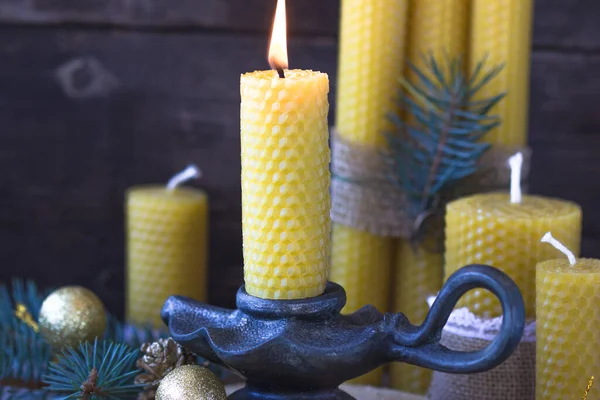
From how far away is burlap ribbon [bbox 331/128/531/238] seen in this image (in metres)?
0.65

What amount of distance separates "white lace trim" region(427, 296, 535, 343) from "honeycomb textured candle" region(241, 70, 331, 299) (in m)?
0.12

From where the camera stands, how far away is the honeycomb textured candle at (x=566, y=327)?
→ 0.48m

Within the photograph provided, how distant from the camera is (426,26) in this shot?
0.66 m

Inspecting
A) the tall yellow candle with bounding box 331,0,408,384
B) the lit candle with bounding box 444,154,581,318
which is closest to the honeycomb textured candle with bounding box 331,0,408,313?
the tall yellow candle with bounding box 331,0,408,384

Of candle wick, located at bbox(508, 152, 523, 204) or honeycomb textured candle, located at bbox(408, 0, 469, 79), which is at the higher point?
honeycomb textured candle, located at bbox(408, 0, 469, 79)

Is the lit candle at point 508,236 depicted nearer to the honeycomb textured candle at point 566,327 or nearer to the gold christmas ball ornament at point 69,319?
the honeycomb textured candle at point 566,327

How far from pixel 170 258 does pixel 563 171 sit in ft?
1.26

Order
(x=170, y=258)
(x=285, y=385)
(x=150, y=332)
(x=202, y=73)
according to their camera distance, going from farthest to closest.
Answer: (x=202, y=73)
(x=170, y=258)
(x=150, y=332)
(x=285, y=385)

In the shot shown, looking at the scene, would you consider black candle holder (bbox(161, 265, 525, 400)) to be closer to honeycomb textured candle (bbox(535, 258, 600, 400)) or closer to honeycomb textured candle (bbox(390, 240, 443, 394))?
honeycomb textured candle (bbox(535, 258, 600, 400))

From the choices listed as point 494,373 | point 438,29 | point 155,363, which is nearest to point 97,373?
point 155,363

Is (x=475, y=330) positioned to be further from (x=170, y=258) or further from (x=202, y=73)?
(x=202, y=73)

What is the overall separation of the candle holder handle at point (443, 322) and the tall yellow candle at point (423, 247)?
216mm

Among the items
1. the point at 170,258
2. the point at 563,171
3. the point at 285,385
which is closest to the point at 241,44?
the point at 170,258

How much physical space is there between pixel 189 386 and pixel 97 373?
66mm
